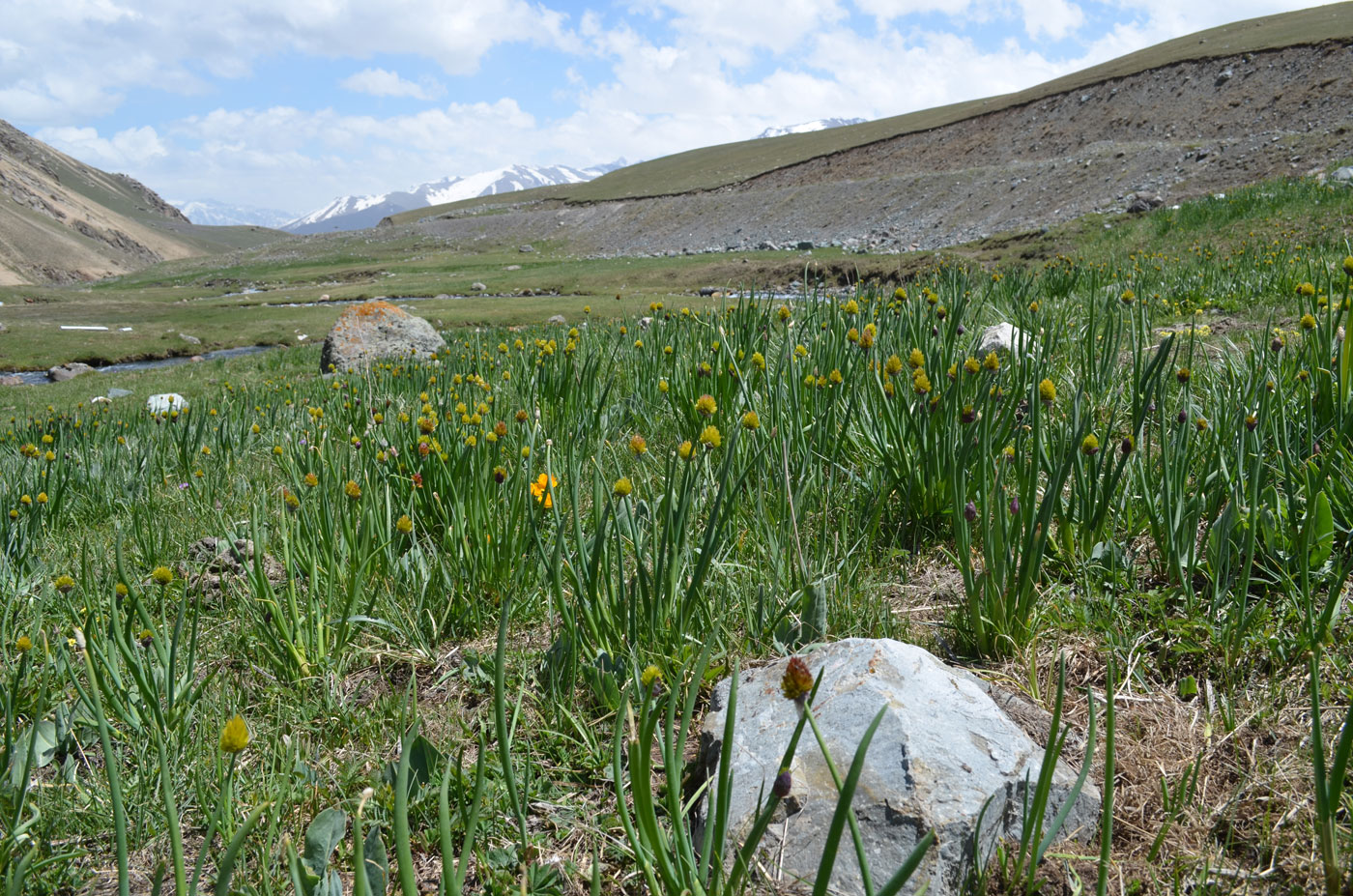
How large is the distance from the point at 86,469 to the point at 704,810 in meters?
4.47

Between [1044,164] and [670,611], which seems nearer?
[670,611]

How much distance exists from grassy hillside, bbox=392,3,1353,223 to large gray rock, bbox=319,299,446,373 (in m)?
40.9

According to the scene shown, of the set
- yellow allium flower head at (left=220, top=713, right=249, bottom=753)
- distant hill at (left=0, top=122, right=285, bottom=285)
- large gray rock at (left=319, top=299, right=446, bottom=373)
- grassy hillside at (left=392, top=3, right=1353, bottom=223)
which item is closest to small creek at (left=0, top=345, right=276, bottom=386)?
large gray rock at (left=319, top=299, right=446, bottom=373)

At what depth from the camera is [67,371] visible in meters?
16.2

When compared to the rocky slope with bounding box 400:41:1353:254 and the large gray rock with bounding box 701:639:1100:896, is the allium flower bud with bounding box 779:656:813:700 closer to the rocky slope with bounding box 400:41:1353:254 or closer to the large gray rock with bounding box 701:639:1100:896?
the large gray rock with bounding box 701:639:1100:896

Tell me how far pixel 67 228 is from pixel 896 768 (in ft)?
508

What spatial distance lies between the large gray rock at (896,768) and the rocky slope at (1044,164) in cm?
2342

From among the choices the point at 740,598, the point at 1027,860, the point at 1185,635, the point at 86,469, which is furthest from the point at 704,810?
the point at 86,469

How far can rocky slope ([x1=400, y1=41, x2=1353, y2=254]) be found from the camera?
77.7 feet

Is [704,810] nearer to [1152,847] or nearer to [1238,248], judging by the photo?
[1152,847]

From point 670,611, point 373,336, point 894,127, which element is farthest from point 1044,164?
point 670,611

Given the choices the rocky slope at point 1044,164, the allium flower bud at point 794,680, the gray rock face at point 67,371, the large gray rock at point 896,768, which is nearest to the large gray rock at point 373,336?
the gray rock face at point 67,371

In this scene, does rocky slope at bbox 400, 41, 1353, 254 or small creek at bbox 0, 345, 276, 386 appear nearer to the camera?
small creek at bbox 0, 345, 276, 386

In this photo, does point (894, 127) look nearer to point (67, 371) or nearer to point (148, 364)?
point (148, 364)
